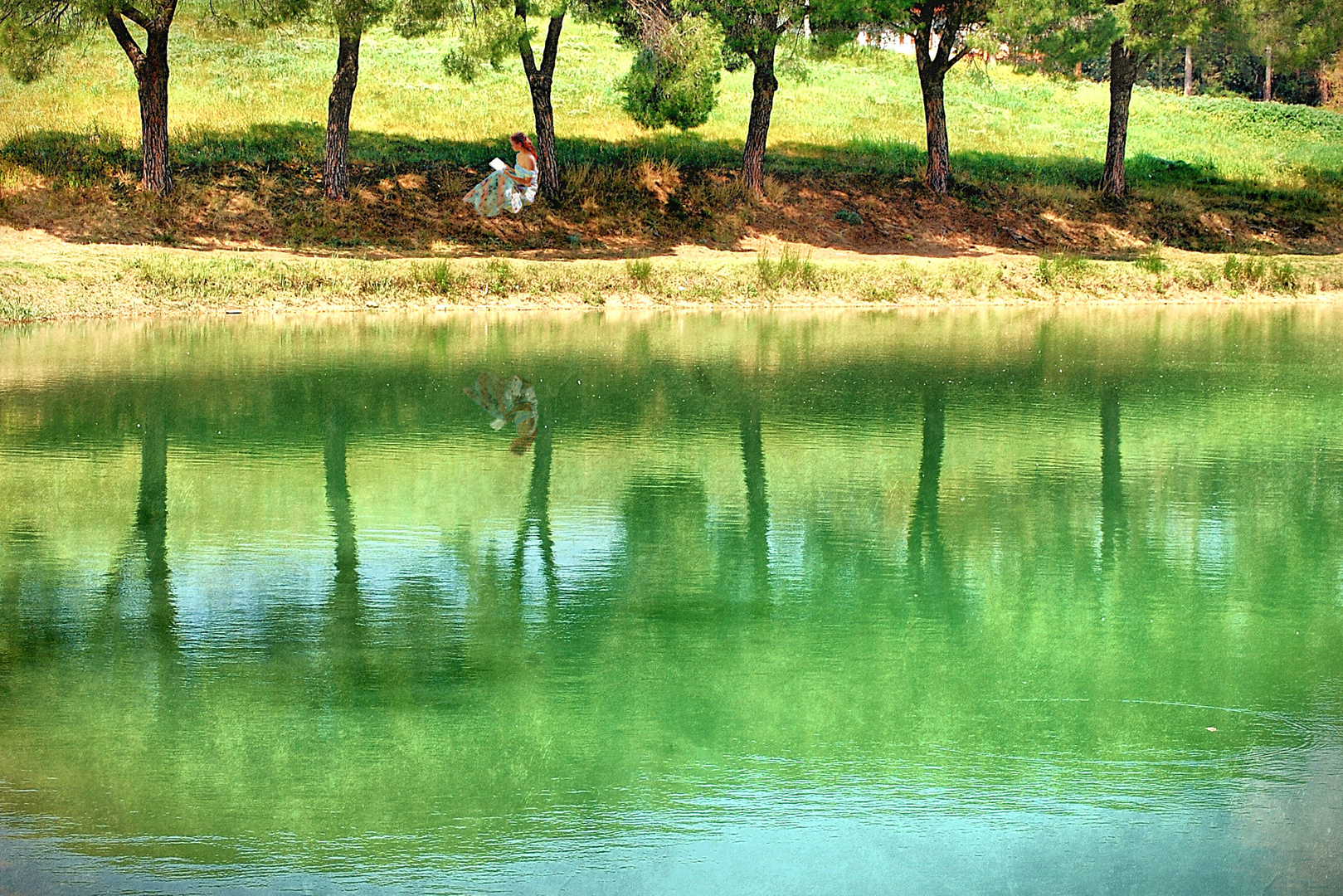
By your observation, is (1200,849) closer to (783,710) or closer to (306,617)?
(783,710)

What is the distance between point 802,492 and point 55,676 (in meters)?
5.35

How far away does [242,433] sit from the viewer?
12117mm

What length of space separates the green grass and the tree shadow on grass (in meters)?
0.15

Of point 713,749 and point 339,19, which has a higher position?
point 339,19

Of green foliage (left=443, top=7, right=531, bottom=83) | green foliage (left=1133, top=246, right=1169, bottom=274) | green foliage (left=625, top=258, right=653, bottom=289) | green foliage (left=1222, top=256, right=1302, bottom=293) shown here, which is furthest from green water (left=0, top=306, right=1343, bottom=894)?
green foliage (left=443, top=7, right=531, bottom=83)

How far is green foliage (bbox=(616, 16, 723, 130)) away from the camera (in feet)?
92.2

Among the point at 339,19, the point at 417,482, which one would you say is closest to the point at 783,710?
the point at 417,482

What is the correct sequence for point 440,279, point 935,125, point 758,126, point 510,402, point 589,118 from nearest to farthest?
point 510,402, point 440,279, point 758,126, point 935,125, point 589,118

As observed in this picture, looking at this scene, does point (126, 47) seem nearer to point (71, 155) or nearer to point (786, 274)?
point (71, 155)

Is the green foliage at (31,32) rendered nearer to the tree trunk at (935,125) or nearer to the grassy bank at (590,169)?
the grassy bank at (590,169)

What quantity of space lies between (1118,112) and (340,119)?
1892 cm

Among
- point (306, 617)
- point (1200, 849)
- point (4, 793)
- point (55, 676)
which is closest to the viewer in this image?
point (1200, 849)

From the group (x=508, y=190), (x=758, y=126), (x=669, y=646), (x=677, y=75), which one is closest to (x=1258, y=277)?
(x=758, y=126)

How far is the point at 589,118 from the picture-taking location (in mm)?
38281
